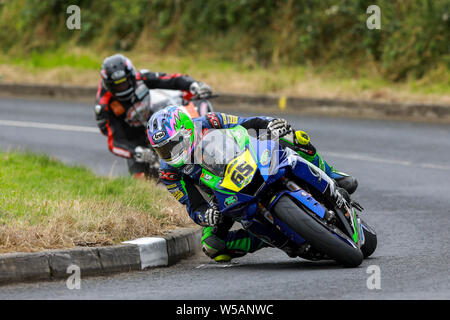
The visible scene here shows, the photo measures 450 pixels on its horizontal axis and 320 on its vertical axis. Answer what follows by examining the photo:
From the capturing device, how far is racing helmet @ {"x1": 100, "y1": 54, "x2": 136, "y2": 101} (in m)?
11.0

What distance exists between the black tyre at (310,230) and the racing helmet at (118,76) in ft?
14.9

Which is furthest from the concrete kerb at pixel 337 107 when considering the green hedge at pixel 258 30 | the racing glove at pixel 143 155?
the racing glove at pixel 143 155

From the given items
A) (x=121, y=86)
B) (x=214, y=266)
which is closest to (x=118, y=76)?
(x=121, y=86)

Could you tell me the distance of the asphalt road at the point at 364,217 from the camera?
6.32 m

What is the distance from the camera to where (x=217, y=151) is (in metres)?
7.18

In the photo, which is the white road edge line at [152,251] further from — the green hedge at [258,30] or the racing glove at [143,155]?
the green hedge at [258,30]

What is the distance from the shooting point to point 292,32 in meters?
21.2

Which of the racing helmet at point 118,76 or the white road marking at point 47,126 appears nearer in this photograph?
the racing helmet at point 118,76

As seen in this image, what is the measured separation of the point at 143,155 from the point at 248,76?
8.88 metres

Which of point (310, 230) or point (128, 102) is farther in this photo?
point (128, 102)

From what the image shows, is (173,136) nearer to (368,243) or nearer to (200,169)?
(200,169)

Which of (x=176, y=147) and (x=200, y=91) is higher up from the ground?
(x=200, y=91)

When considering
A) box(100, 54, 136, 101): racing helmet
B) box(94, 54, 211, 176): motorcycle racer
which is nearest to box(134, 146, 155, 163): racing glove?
box(94, 54, 211, 176): motorcycle racer
